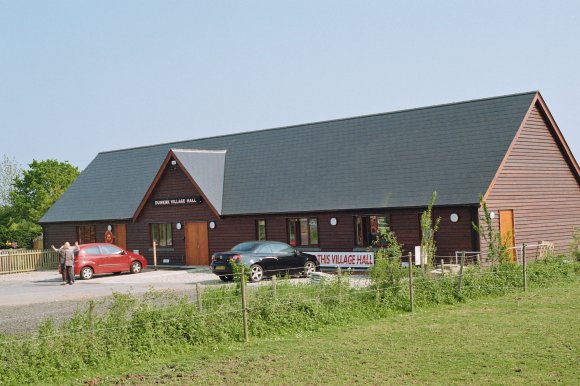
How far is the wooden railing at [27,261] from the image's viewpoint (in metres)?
39.7

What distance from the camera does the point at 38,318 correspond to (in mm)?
17469

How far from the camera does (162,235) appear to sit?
38094 millimetres

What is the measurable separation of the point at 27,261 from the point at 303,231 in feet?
54.4

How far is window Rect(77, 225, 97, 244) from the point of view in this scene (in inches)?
1623

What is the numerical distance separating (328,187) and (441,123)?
5.40 meters

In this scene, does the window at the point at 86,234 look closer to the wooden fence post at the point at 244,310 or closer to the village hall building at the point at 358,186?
the village hall building at the point at 358,186

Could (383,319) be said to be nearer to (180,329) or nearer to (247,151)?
(180,329)

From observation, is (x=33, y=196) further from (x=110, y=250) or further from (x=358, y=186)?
(x=358, y=186)

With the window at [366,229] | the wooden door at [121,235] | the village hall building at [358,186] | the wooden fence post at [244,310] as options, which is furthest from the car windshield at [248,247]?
the wooden door at [121,235]

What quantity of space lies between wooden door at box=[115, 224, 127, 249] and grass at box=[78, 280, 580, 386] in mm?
25425

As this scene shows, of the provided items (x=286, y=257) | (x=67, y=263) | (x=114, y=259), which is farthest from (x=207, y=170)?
(x=286, y=257)

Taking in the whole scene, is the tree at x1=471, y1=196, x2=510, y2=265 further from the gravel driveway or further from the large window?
the gravel driveway

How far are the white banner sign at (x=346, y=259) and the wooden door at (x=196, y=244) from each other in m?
6.70

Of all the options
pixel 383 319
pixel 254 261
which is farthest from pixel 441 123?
pixel 383 319
